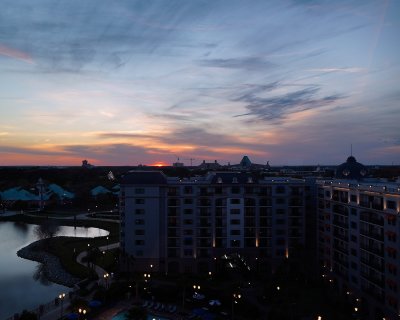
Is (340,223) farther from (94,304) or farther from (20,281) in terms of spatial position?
(20,281)

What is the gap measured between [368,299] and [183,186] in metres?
22.3

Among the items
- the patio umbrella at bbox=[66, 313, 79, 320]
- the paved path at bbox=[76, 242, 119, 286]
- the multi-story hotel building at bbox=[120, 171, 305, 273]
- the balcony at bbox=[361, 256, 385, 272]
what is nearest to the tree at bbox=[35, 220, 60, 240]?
the paved path at bbox=[76, 242, 119, 286]

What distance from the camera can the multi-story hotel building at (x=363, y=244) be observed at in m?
29.4

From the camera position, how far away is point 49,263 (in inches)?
1946

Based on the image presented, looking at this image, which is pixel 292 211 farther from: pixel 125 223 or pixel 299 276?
pixel 125 223

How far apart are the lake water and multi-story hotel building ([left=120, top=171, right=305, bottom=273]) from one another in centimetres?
964

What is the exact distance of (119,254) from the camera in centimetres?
4372

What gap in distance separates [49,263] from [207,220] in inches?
864

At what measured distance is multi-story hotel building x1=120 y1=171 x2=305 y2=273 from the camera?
43.9 meters

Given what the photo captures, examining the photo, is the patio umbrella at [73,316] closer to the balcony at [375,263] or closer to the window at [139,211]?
the window at [139,211]

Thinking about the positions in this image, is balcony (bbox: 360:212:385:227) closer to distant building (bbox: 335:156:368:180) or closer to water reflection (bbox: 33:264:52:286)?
distant building (bbox: 335:156:368:180)

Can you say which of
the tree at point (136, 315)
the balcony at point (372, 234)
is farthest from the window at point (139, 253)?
the balcony at point (372, 234)

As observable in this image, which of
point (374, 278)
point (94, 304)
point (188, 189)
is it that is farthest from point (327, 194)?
point (94, 304)

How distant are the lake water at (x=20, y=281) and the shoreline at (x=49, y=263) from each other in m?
A: 0.68
